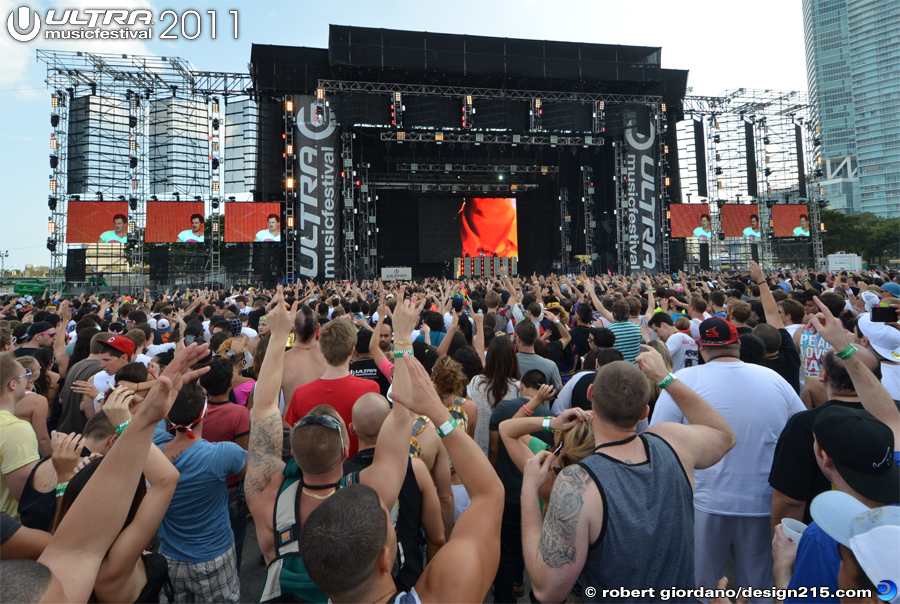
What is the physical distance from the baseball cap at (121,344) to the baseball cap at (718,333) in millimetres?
4766

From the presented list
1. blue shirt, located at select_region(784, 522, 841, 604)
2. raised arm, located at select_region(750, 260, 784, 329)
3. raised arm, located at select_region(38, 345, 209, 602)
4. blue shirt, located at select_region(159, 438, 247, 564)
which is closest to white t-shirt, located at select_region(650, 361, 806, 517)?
blue shirt, located at select_region(784, 522, 841, 604)

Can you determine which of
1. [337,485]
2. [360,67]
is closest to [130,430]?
[337,485]

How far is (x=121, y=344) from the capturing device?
13.8 feet

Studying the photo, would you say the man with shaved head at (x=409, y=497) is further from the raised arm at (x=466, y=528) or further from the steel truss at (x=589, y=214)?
the steel truss at (x=589, y=214)

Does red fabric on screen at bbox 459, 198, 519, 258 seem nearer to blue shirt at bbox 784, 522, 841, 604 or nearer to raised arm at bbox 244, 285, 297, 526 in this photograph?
raised arm at bbox 244, 285, 297, 526

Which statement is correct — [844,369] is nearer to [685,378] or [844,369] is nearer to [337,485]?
[685,378]

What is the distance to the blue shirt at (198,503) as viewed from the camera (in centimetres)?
255

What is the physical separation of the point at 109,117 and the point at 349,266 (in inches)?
659

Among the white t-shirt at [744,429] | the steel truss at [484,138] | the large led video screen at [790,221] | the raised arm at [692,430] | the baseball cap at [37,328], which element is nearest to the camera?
the raised arm at [692,430]

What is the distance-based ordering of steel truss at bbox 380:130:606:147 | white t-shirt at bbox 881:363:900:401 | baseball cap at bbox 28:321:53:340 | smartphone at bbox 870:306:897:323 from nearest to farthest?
1. white t-shirt at bbox 881:363:900:401
2. smartphone at bbox 870:306:897:323
3. baseball cap at bbox 28:321:53:340
4. steel truss at bbox 380:130:606:147

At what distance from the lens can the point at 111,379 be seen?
403 centimetres

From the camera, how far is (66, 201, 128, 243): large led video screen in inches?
925

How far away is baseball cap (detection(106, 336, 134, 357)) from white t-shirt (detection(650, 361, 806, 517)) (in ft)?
14.7

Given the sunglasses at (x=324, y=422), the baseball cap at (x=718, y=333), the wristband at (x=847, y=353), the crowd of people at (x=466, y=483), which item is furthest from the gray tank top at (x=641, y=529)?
the baseball cap at (x=718, y=333)
